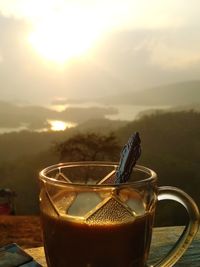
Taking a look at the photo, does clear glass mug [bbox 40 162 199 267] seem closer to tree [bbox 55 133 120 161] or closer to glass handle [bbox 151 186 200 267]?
glass handle [bbox 151 186 200 267]

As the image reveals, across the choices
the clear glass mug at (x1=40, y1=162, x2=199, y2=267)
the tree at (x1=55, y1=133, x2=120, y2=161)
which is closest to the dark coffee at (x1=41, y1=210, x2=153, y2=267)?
the clear glass mug at (x1=40, y1=162, x2=199, y2=267)

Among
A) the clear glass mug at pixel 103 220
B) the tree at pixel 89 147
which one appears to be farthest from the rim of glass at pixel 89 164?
the tree at pixel 89 147

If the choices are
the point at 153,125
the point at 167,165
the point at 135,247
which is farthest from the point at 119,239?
the point at 153,125

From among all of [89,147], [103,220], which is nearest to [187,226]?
[103,220]

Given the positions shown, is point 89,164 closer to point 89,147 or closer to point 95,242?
point 95,242

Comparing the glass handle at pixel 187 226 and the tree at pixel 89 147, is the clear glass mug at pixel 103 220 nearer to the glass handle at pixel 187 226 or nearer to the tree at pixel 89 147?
the glass handle at pixel 187 226

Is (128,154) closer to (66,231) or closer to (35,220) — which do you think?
(66,231)

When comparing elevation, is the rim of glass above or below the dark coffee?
above
